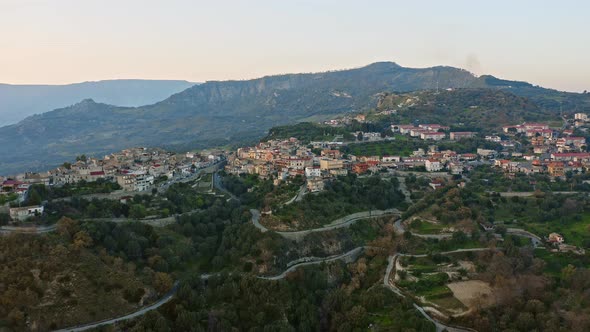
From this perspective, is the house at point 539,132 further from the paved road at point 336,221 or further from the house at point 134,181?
the house at point 134,181

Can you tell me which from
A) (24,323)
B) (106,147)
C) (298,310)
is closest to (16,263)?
(24,323)

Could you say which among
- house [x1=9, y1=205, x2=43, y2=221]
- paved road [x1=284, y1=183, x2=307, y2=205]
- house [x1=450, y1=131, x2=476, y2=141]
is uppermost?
house [x1=450, y1=131, x2=476, y2=141]

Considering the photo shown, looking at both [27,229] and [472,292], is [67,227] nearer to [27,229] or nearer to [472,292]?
[27,229]

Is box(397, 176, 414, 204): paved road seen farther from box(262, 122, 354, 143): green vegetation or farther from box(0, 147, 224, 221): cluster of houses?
box(0, 147, 224, 221): cluster of houses

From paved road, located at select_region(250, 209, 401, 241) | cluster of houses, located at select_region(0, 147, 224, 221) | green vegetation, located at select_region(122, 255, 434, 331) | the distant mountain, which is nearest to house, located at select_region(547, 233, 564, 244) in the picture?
paved road, located at select_region(250, 209, 401, 241)

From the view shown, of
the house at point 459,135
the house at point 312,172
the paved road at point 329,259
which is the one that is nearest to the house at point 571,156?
the house at point 459,135

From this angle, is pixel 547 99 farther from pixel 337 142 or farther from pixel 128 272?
pixel 128 272
